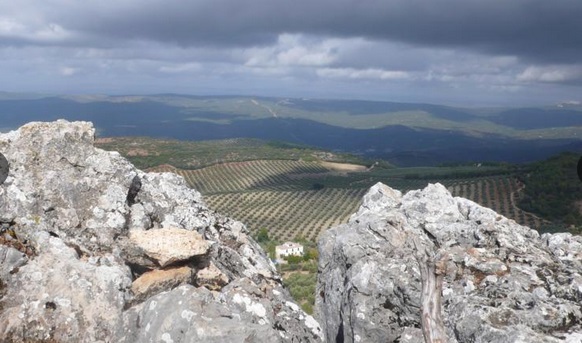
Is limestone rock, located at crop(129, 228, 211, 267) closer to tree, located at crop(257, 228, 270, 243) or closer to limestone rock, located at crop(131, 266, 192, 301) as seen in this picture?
limestone rock, located at crop(131, 266, 192, 301)

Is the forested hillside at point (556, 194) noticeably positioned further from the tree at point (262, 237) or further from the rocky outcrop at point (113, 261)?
the rocky outcrop at point (113, 261)

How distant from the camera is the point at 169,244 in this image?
12.2 metres

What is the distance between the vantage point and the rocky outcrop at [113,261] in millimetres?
9633

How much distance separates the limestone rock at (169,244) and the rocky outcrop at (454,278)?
430 centimetres

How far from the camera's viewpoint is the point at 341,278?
44.8ft

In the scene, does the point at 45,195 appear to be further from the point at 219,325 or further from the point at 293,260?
the point at 293,260

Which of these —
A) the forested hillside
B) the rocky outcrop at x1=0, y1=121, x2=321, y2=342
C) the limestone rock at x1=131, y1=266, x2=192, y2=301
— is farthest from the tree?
the limestone rock at x1=131, y1=266, x2=192, y2=301

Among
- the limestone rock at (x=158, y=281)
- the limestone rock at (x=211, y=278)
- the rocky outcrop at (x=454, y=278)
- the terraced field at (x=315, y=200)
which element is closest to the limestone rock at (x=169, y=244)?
the limestone rock at (x=158, y=281)

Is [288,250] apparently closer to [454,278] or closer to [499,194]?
[454,278]

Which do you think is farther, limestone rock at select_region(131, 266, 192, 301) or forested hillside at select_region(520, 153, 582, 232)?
forested hillside at select_region(520, 153, 582, 232)

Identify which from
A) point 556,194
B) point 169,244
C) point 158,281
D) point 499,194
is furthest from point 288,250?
point 499,194

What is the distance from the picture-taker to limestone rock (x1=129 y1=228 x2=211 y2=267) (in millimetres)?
11891

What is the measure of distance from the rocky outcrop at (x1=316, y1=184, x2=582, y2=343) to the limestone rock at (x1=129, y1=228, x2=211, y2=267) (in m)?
4.30

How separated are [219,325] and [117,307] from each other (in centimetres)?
266
